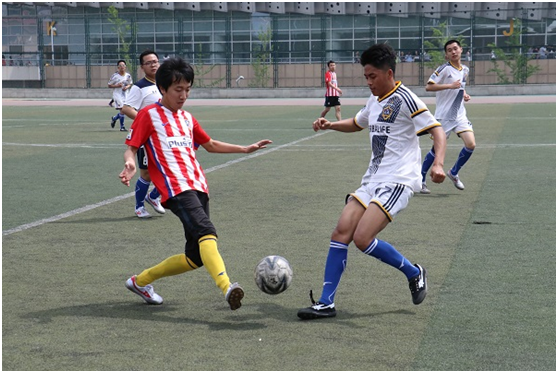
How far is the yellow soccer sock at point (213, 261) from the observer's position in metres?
6.05

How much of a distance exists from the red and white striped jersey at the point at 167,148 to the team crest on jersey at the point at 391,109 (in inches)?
52.1

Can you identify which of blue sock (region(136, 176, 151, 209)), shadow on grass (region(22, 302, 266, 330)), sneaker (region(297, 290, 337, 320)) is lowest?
shadow on grass (region(22, 302, 266, 330))

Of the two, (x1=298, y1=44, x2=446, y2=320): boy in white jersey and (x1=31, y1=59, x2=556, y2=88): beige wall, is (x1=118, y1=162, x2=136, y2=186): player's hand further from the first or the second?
(x1=31, y1=59, x2=556, y2=88): beige wall

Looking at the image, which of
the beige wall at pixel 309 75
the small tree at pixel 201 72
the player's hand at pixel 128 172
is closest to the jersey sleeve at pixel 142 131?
the player's hand at pixel 128 172

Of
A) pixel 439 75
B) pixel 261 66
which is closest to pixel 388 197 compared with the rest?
pixel 439 75

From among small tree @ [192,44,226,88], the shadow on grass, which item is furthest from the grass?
small tree @ [192,44,226,88]

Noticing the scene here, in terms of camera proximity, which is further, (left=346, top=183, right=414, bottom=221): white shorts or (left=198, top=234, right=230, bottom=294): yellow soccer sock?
(left=346, top=183, right=414, bottom=221): white shorts

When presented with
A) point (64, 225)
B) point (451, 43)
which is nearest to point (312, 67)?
point (451, 43)

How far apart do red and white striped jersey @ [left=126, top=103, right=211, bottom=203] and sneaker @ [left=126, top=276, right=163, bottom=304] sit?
616 millimetres

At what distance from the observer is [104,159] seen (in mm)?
17297

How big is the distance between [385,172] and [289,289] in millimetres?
1160

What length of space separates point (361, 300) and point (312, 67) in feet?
159

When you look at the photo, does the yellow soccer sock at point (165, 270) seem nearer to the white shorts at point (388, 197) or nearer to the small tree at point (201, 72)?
the white shorts at point (388, 197)

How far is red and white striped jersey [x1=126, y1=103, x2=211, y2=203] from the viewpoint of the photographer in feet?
21.2
